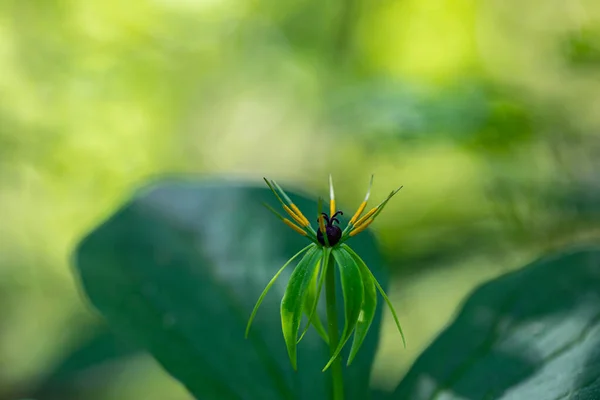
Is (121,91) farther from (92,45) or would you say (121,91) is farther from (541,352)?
(541,352)

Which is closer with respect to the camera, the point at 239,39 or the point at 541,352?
the point at 541,352

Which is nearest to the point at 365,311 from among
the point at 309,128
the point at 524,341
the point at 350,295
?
the point at 350,295

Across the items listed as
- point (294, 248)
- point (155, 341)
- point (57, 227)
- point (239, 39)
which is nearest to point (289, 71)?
point (239, 39)

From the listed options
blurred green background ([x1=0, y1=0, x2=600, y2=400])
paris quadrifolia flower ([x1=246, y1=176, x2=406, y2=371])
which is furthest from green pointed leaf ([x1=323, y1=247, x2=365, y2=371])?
blurred green background ([x1=0, y1=0, x2=600, y2=400])

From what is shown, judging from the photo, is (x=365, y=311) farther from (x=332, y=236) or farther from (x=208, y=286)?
(x=208, y=286)

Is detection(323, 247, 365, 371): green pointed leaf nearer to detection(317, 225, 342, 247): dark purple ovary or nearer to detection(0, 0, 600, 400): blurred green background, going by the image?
detection(317, 225, 342, 247): dark purple ovary

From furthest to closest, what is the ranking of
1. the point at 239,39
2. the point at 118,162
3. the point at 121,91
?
the point at 239,39, the point at 121,91, the point at 118,162
